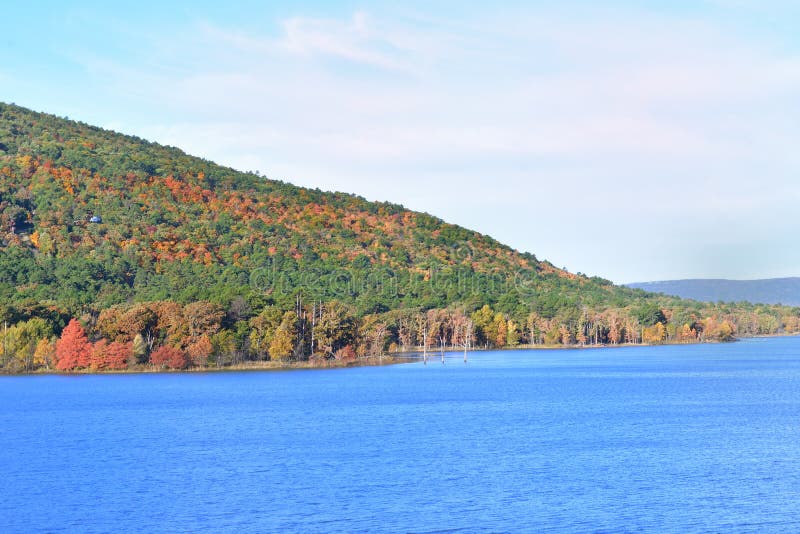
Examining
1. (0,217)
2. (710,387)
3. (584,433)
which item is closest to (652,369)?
(710,387)

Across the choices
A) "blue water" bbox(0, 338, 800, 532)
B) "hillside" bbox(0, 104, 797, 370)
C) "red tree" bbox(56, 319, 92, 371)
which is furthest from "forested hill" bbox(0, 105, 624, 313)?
"blue water" bbox(0, 338, 800, 532)

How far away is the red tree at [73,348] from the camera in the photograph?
85.7 metres

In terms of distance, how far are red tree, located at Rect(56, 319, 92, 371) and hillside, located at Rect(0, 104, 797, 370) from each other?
1.41ft

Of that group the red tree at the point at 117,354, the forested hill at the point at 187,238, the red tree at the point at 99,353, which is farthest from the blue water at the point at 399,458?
the forested hill at the point at 187,238

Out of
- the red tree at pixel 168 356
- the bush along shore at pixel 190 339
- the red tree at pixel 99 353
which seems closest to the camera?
the red tree at pixel 99 353

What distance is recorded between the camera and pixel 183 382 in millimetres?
78625

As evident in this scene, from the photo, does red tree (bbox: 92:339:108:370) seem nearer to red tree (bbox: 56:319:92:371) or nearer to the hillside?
the hillside

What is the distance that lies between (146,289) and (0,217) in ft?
95.2

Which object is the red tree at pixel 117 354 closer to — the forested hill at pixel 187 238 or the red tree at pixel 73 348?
the red tree at pixel 73 348

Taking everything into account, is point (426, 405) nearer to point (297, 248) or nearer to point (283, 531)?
point (283, 531)

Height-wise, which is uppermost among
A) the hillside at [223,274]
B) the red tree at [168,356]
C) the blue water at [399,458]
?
the hillside at [223,274]

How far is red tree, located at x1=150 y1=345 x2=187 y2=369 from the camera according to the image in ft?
285

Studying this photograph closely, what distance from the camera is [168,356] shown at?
86750mm

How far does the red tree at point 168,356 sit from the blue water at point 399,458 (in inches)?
461
